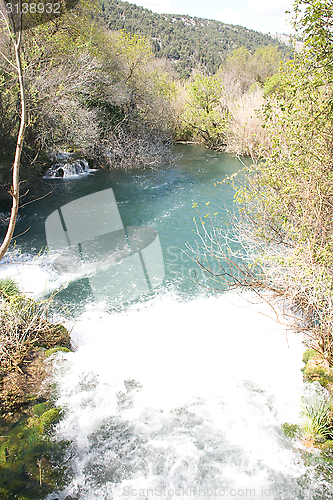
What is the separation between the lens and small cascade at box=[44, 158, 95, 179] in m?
14.6

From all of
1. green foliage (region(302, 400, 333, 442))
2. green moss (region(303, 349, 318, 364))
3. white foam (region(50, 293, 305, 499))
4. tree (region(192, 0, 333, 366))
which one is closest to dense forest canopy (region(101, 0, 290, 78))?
tree (region(192, 0, 333, 366))

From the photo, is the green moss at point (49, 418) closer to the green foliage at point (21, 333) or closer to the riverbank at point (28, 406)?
the riverbank at point (28, 406)

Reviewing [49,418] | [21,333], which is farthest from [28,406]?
[21,333]

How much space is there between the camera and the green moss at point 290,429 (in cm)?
393

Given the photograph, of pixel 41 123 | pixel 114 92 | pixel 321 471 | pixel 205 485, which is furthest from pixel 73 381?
pixel 114 92

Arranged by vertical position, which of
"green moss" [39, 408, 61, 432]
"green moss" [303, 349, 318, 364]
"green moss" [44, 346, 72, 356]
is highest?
"green moss" [44, 346, 72, 356]

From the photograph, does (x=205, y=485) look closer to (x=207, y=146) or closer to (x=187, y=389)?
(x=187, y=389)

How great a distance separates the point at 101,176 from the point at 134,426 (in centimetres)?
1287

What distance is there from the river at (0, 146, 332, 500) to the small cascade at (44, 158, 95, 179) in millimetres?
5705

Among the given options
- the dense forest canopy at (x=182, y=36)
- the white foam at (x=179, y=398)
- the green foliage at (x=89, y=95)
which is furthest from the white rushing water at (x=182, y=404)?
the dense forest canopy at (x=182, y=36)

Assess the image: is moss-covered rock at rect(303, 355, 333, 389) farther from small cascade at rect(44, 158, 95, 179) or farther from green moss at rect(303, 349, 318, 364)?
small cascade at rect(44, 158, 95, 179)

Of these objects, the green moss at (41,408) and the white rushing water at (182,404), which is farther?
the green moss at (41,408)

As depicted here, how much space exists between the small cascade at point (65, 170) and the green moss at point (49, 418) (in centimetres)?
1230

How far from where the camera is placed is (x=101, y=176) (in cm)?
1528
